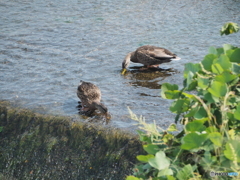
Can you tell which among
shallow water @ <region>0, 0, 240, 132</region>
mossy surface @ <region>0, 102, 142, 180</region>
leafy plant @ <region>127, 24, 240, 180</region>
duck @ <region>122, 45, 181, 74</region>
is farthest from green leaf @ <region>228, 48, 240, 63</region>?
duck @ <region>122, 45, 181, 74</region>

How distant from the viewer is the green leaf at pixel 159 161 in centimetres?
209

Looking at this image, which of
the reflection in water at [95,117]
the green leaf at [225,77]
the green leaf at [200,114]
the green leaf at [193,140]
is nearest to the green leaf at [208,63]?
the green leaf at [225,77]

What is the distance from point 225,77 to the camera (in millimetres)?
2232

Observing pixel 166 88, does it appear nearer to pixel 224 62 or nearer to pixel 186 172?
pixel 224 62

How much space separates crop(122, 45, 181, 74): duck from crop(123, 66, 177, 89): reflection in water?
0.16 metres

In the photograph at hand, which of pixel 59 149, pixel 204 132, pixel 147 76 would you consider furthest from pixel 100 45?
pixel 204 132

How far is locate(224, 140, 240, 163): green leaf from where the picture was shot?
6.33ft

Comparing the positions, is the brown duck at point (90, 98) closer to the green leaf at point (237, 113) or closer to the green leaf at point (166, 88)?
the green leaf at point (166, 88)

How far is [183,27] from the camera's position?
32.7 ft

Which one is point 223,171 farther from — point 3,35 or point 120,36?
point 3,35

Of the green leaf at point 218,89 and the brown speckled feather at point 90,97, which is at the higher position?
the green leaf at point 218,89

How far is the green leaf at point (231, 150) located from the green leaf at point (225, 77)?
0.42 metres

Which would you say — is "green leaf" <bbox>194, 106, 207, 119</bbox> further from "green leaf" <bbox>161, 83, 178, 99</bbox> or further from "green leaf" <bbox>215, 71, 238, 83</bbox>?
"green leaf" <bbox>161, 83, 178, 99</bbox>

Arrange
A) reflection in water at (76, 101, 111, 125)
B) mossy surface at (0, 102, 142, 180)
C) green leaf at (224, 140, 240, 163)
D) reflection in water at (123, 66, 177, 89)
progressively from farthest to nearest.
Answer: reflection in water at (123, 66, 177, 89), reflection in water at (76, 101, 111, 125), mossy surface at (0, 102, 142, 180), green leaf at (224, 140, 240, 163)
